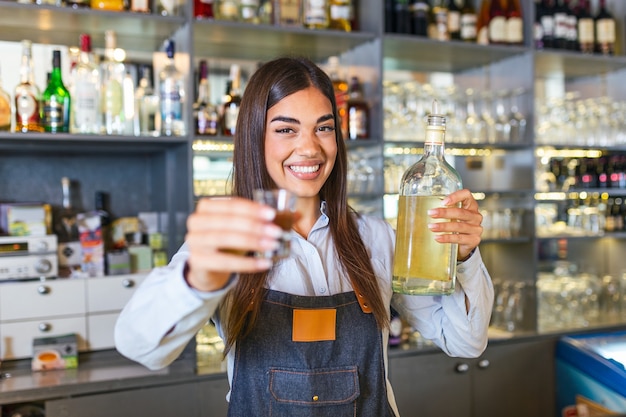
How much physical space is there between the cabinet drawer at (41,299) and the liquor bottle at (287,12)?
1242 millimetres

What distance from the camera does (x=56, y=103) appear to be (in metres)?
2.23

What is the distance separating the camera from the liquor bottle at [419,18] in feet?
9.18

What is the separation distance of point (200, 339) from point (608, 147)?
2.10 metres

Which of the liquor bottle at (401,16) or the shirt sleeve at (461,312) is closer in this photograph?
the shirt sleeve at (461,312)

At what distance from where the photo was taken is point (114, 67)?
2.42 metres

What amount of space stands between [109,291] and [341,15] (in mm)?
1415

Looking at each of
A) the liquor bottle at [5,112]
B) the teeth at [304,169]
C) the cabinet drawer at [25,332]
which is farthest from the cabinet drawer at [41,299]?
the teeth at [304,169]

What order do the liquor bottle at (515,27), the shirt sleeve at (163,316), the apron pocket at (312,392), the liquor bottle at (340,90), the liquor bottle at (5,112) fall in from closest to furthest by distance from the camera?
the shirt sleeve at (163,316)
the apron pocket at (312,392)
the liquor bottle at (5,112)
the liquor bottle at (340,90)
the liquor bottle at (515,27)

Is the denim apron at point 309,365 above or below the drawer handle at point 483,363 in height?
above

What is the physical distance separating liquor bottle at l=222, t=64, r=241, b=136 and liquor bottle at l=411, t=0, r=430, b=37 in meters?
0.82

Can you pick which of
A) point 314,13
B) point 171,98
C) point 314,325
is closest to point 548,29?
point 314,13

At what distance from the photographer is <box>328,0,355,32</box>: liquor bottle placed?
2656 mm

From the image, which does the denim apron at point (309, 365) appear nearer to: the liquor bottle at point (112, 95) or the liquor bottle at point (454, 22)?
the liquor bottle at point (112, 95)

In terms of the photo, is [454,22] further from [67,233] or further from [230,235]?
[230,235]
